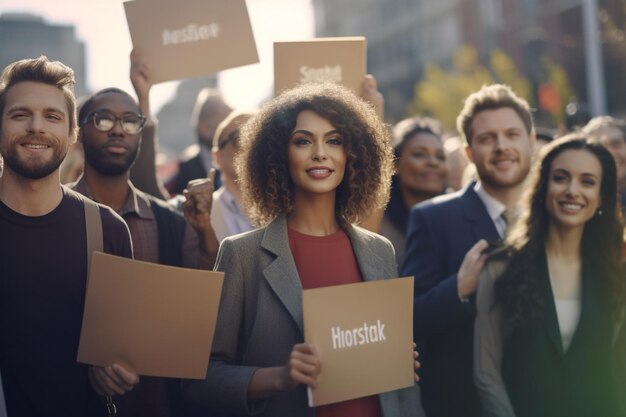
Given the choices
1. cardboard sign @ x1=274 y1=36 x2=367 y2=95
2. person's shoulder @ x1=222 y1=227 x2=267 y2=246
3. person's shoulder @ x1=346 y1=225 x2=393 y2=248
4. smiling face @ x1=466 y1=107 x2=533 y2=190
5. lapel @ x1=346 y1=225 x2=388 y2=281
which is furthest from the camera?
cardboard sign @ x1=274 y1=36 x2=367 y2=95

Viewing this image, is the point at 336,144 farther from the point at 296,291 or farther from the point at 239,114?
the point at 239,114

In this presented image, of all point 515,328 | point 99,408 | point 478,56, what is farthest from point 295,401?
point 478,56

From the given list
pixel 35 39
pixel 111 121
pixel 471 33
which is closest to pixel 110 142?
pixel 111 121

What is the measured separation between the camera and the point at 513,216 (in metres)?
4.98

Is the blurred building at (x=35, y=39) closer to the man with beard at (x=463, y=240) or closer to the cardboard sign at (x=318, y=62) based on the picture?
the cardboard sign at (x=318, y=62)

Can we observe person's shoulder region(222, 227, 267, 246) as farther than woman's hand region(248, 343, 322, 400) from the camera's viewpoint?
Yes

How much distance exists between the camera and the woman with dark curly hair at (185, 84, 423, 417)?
334cm

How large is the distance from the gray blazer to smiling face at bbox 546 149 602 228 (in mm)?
1412

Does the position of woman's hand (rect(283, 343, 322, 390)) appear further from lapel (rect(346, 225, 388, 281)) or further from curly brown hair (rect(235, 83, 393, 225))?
curly brown hair (rect(235, 83, 393, 225))

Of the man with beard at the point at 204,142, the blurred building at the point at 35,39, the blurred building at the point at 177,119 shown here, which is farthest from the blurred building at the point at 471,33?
the blurred building at the point at 177,119

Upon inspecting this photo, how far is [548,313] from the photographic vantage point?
4.30m

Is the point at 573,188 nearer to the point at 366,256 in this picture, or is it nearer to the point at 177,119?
the point at 366,256

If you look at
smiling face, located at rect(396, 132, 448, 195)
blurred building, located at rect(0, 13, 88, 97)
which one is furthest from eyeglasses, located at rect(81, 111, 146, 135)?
blurred building, located at rect(0, 13, 88, 97)

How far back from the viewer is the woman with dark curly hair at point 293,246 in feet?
11.0
